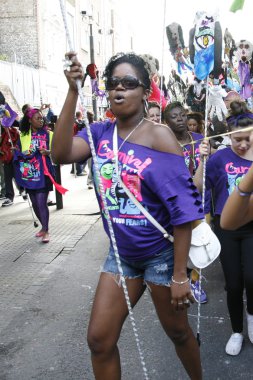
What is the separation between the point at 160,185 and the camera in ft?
7.40

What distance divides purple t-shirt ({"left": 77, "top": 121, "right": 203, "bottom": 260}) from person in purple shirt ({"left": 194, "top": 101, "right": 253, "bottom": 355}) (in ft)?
3.31

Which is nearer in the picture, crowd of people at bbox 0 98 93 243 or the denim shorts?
the denim shorts

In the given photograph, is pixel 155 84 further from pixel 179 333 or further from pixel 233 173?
pixel 179 333

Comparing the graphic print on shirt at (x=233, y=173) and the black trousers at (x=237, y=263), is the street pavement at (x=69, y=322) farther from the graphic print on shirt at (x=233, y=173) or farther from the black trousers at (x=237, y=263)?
the graphic print on shirt at (x=233, y=173)

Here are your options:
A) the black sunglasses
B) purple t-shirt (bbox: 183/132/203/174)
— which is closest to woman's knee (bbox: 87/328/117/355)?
the black sunglasses

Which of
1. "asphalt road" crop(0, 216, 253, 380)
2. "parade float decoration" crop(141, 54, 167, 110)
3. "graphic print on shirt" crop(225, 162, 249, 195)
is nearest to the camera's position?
"asphalt road" crop(0, 216, 253, 380)

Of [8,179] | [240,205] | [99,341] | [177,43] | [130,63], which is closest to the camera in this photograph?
[240,205]

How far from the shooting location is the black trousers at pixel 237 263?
3.19 m

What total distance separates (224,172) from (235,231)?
44 cm

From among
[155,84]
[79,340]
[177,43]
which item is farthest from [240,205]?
[177,43]

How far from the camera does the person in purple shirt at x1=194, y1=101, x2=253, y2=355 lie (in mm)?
3223

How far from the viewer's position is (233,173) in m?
3.36

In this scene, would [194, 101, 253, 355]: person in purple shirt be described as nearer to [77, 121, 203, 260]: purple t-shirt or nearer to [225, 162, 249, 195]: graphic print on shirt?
[225, 162, 249, 195]: graphic print on shirt

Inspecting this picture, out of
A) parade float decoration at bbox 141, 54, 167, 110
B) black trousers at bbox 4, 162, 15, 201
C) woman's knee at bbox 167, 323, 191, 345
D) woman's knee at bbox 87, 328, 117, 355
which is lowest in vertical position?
black trousers at bbox 4, 162, 15, 201
